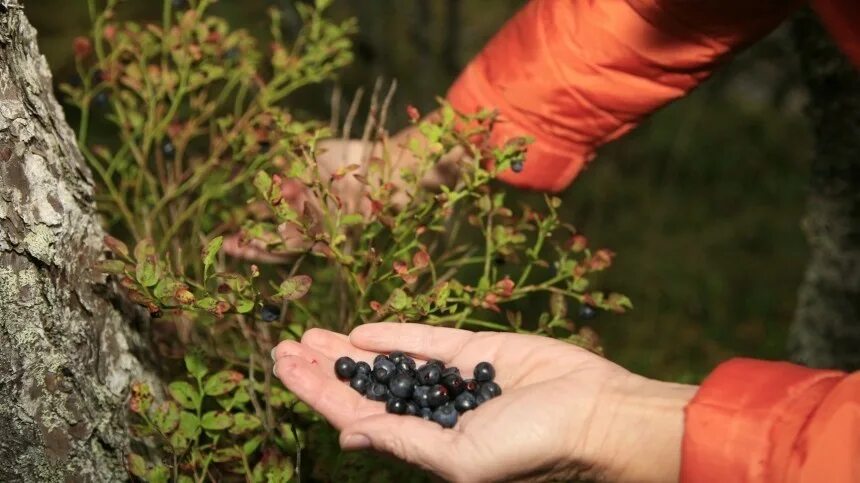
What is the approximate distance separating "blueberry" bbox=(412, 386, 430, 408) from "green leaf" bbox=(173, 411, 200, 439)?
43cm

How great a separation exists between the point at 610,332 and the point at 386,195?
181cm

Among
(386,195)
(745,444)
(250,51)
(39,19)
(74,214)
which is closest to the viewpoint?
(745,444)

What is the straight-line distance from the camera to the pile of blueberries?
61.5 inches

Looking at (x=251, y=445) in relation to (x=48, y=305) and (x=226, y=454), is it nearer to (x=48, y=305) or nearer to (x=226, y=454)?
(x=226, y=454)

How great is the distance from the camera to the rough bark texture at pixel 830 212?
2.43 metres

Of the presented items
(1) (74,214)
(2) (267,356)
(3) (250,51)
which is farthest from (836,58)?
(1) (74,214)

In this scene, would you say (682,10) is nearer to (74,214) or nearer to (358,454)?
(358,454)

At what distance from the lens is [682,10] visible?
6.43 ft

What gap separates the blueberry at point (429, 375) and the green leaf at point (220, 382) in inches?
14.2

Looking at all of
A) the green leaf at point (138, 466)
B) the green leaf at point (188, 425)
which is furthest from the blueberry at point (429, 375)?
the green leaf at point (138, 466)

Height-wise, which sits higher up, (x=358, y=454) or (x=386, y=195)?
(x=386, y=195)

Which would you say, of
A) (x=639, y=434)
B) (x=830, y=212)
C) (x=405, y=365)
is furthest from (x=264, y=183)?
(x=830, y=212)

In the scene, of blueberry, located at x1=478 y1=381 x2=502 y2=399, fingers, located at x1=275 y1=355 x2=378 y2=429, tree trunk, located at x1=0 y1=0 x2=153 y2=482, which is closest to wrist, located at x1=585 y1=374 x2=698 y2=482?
blueberry, located at x1=478 y1=381 x2=502 y2=399

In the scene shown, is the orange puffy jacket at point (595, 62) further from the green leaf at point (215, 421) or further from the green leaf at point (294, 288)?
the green leaf at point (215, 421)
